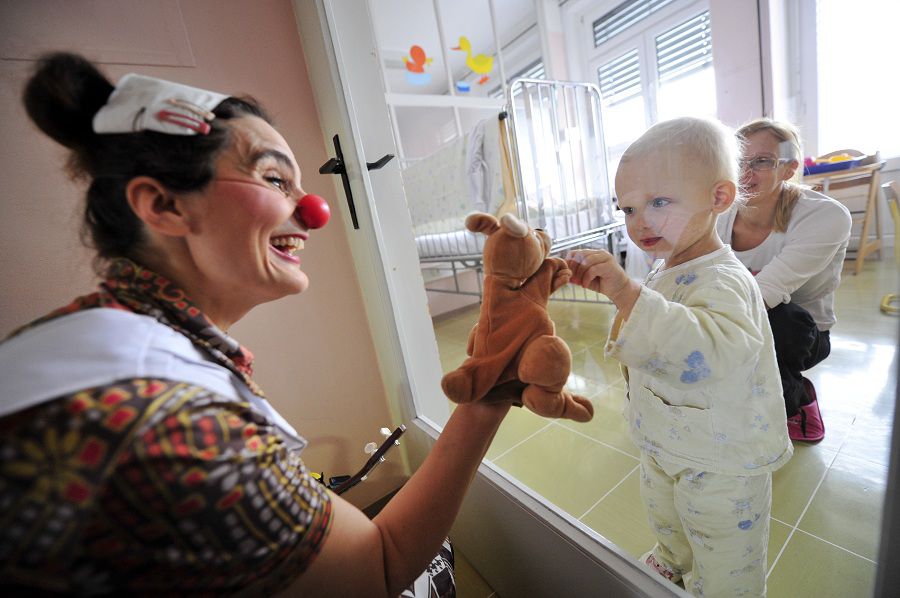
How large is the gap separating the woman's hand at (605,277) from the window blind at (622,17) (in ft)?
2.44

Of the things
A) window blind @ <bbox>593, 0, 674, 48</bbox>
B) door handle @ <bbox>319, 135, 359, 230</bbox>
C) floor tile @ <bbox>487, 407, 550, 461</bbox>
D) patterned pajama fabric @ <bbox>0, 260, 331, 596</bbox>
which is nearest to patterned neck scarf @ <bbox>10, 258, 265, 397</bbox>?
patterned pajama fabric @ <bbox>0, 260, 331, 596</bbox>

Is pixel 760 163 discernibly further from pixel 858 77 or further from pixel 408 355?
pixel 408 355

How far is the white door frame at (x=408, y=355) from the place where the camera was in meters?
0.68

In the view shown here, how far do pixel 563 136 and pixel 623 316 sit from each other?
0.44m

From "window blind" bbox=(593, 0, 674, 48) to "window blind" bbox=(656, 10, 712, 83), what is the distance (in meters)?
0.15

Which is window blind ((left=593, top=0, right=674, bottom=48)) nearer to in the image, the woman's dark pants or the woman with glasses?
the woman with glasses

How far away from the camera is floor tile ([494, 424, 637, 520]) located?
102cm

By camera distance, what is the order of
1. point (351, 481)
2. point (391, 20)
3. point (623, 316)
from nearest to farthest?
point (623, 316), point (351, 481), point (391, 20)

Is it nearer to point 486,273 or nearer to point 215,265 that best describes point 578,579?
Result: point 486,273

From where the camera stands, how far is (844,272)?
45cm

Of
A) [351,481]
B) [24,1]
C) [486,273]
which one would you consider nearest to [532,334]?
[486,273]

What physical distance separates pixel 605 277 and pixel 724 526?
0.49m

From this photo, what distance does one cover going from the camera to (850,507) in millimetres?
Result: 644

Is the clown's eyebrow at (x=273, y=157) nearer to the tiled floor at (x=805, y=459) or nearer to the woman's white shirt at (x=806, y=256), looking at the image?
the tiled floor at (x=805, y=459)
